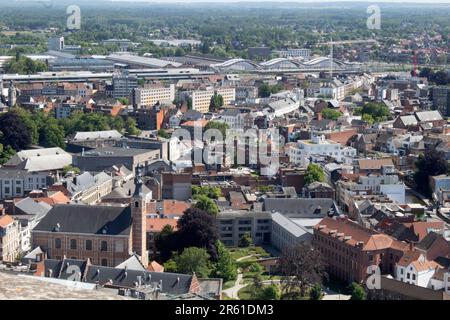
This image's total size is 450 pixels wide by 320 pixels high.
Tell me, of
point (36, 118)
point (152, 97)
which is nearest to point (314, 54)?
point (152, 97)

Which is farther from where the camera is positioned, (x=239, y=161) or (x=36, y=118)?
(x=36, y=118)

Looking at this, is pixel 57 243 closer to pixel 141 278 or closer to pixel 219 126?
pixel 141 278

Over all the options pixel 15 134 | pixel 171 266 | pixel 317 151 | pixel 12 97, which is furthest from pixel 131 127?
pixel 171 266

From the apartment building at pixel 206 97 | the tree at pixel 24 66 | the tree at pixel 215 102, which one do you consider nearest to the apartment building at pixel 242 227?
the apartment building at pixel 206 97

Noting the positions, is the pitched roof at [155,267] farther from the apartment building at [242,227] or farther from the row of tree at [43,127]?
the row of tree at [43,127]

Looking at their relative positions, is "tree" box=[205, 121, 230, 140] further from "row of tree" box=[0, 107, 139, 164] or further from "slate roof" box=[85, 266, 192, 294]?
"slate roof" box=[85, 266, 192, 294]

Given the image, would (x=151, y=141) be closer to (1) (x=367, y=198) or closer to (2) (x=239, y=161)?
(2) (x=239, y=161)
